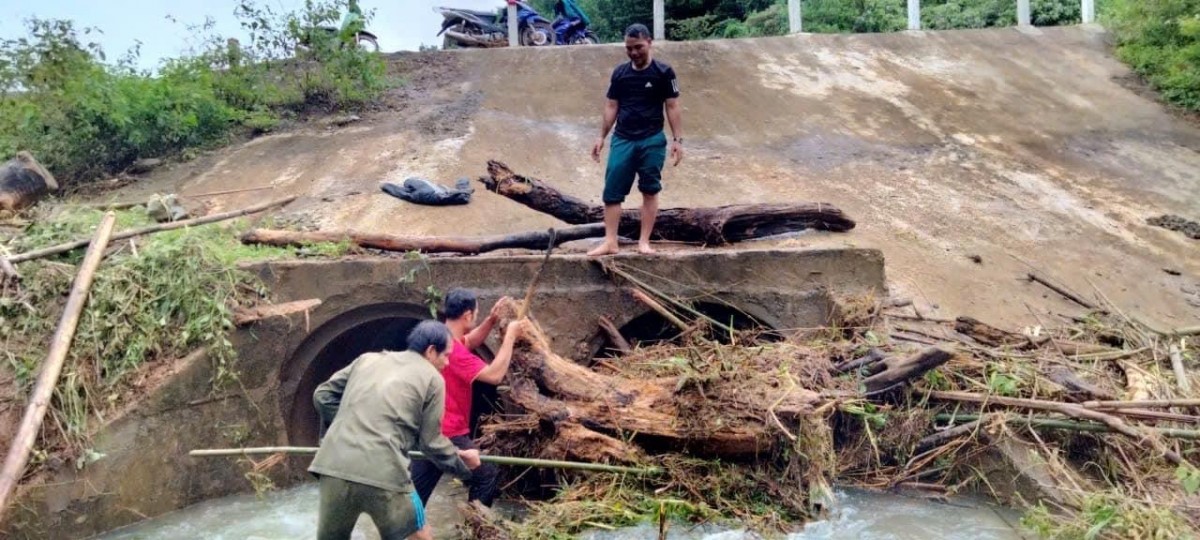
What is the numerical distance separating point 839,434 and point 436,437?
9.91 feet

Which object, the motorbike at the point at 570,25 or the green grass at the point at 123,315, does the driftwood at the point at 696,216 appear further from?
the motorbike at the point at 570,25

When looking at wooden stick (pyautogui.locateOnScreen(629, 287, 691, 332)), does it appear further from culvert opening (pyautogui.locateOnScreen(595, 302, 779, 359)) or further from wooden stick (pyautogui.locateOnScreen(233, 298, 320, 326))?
wooden stick (pyautogui.locateOnScreen(233, 298, 320, 326))

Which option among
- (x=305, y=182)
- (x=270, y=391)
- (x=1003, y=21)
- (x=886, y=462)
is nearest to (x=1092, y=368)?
(x=886, y=462)

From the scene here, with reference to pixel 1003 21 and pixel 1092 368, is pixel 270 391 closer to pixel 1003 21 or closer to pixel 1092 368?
pixel 1092 368

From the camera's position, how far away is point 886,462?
645 cm

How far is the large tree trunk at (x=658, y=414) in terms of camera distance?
231 inches

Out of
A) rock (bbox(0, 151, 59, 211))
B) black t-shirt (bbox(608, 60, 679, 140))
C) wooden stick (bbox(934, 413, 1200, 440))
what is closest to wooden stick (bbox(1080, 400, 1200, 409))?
wooden stick (bbox(934, 413, 1200, 440))

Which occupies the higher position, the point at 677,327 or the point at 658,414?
the point at 677,327

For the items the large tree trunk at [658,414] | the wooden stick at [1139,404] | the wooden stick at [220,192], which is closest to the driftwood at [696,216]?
the large tree trunk at [658,414]

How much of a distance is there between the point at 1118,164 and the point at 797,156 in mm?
4635

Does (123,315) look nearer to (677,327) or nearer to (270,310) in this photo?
(270,310)

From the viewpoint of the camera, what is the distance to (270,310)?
23.1 ft

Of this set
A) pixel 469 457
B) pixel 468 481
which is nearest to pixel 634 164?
pixel 468 481

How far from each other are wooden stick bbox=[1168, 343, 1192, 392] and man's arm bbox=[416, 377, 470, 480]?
5.13 metres
